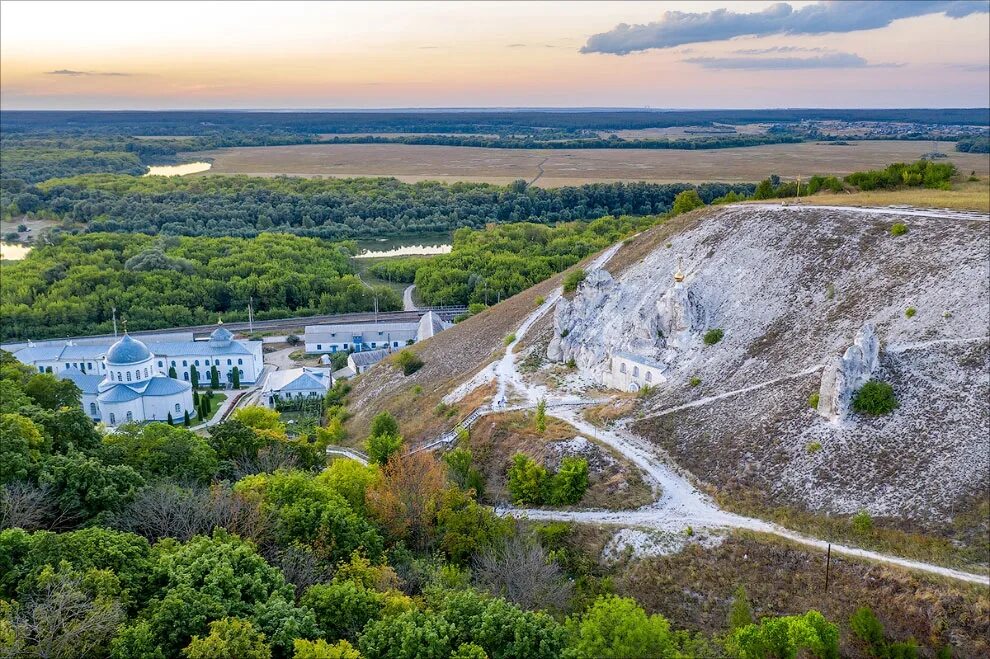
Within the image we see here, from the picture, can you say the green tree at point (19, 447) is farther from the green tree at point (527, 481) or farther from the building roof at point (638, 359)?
the building roof at point (638, 359)

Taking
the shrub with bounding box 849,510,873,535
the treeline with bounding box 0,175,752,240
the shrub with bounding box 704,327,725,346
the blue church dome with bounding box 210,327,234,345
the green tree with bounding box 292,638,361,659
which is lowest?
the shrub with bounding box 849,510,873,535

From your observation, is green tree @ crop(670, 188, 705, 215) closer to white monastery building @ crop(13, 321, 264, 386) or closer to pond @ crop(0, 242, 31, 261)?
white monastery building @ crop(13, 321, 264, 386)

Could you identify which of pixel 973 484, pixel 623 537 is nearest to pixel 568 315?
pixel 623 537

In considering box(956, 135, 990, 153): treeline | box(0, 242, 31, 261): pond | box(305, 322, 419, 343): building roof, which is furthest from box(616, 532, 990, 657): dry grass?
box(0, 242, 31, 261): pond

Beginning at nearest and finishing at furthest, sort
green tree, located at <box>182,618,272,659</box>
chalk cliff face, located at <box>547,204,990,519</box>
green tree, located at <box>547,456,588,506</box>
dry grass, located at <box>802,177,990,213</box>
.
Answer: green tree, located at <box>182,618,272,659</box> → chalk cliff face, located at <box>547,204,990,519</box> → green tree, located at <box>547,456,588,506</box> → dry grass, located at <box>802,177,990,213</box>

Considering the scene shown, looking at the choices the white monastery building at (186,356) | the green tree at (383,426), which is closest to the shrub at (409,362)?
the green tree at (383,426)

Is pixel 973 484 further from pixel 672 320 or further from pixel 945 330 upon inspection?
pixel 672 320

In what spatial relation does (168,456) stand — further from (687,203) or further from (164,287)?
(164,287)
